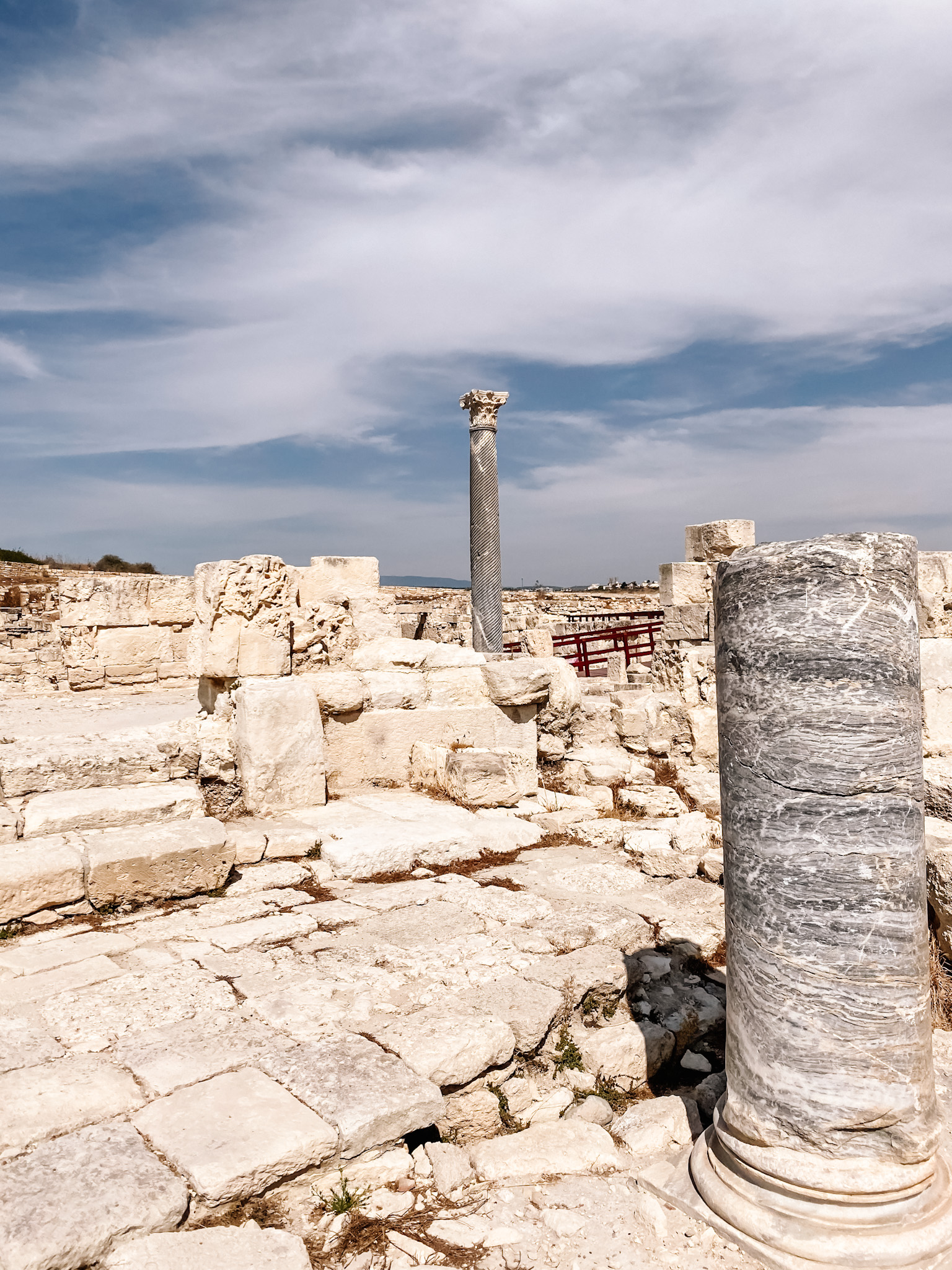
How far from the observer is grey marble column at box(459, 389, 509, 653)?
13844mm

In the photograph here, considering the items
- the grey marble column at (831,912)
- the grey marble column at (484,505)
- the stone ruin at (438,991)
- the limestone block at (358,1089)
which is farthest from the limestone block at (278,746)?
the grey marble column at (484,505)

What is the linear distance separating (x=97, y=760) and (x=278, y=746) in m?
1.05

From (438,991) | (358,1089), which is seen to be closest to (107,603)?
(438,991)

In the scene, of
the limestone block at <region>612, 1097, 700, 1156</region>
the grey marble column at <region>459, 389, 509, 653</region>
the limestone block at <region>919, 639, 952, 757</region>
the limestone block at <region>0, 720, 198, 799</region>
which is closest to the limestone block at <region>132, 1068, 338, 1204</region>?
the limestone block at <region>612, 1097, 700, 1156</region>

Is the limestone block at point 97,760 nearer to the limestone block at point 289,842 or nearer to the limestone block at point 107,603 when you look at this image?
the limestone block at point 289,842

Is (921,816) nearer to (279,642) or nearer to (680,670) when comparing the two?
(279,642)

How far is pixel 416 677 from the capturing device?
6625 millimetres

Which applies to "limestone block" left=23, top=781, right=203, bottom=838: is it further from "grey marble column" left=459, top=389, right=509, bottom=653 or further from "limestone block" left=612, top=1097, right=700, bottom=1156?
"grey marble column" left=459, top=389, right=509, bottom=653

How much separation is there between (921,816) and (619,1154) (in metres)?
1.39

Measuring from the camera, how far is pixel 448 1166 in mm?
2574

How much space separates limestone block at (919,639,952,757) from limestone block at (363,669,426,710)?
154 inches

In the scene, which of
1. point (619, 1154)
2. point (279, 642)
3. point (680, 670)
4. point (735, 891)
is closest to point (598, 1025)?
point (619, 1154)

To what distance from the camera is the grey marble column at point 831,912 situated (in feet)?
7.87

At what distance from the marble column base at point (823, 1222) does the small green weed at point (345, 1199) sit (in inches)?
34.5
